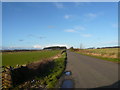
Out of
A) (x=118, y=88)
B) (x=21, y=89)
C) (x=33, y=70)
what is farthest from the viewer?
(x=33, y=70)

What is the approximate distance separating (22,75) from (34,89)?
4.66 meters

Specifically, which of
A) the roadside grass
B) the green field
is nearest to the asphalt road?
the roadside grass

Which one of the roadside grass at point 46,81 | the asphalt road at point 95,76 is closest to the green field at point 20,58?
the roadside grass at point 46,81

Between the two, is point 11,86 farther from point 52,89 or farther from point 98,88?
point 98,88

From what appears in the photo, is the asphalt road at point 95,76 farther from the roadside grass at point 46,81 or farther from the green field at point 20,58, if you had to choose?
the green field at point 20,58

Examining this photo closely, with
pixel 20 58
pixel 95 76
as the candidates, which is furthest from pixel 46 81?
pixel 20 58

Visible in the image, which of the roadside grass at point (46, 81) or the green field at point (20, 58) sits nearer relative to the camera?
the roadside grass at point (46, 81)

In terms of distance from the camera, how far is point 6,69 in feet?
32.7

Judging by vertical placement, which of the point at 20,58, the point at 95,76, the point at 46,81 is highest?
the point at 95,76

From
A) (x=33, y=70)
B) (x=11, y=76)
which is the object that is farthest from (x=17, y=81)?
(x=33, y=70)

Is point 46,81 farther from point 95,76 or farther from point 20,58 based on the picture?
point 20,58

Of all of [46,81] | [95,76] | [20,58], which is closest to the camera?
[95,76]

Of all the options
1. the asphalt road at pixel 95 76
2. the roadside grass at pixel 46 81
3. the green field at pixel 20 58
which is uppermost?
the asphalt road at pixel 95 76

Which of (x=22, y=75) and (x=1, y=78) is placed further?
(x=22, y=75)
